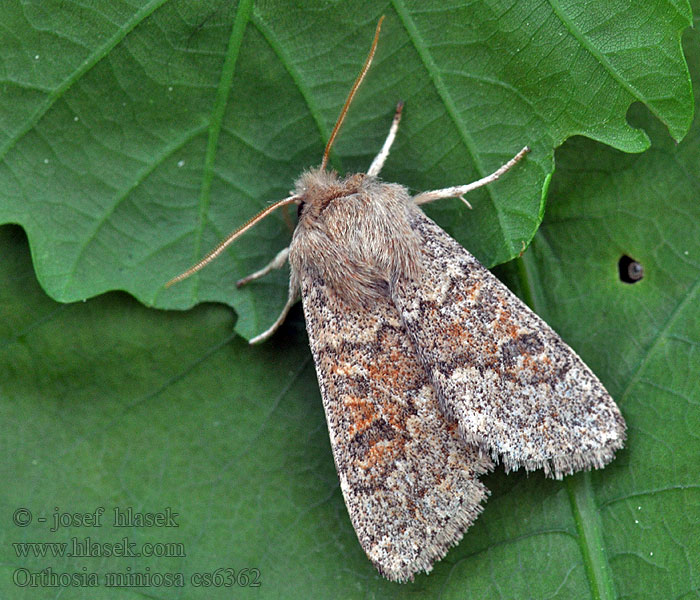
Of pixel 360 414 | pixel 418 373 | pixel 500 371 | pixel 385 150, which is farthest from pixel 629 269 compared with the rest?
pixel 360 414

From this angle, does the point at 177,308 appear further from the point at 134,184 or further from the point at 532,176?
the point at 532,176

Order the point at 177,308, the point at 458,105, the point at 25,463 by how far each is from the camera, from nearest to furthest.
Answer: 1. the point at 458,105
2. the point at 177,308
3. the point at 25,463

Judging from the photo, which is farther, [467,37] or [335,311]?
[335,311]

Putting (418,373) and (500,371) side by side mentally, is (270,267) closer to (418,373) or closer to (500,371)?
(418,373)

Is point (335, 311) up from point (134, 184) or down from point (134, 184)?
down

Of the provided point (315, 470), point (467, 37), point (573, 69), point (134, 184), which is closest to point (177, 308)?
point (134, 184)

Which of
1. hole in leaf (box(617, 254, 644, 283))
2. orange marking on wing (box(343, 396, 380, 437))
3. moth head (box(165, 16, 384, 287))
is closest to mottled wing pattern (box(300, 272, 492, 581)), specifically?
orange marking on wing (box(343, 396, 380, 437))

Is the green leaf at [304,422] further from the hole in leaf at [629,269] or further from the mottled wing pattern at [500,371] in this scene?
the mottled wing pattern at [500,371]
